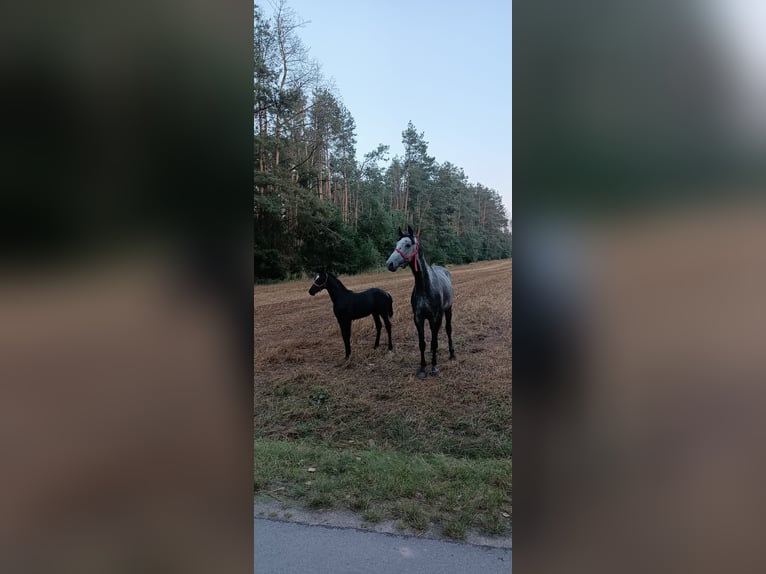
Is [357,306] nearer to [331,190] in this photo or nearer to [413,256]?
[413,256]

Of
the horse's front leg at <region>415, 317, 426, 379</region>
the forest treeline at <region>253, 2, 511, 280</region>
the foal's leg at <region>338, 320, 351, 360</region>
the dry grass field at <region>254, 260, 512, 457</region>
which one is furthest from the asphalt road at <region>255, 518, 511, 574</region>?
the forest treeline at <region>253, 2, 511, 280</region>

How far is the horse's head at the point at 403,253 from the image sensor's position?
15.5ft

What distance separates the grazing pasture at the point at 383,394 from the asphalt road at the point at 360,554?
69 cm

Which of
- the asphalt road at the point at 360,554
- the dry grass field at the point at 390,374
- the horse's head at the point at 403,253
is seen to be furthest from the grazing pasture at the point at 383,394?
the asphalt road at the point at 360,554

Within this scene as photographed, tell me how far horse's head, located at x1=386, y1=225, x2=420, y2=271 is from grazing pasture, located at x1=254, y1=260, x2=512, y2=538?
0.16m

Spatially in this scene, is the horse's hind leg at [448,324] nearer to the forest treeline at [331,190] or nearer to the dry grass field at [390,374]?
the dry grass field at [390,374]

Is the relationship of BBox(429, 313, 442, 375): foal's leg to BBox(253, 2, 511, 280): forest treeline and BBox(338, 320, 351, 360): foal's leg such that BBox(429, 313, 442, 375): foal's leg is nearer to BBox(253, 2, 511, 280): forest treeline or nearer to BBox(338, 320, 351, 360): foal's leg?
BBox(253, 2, 511, 280): forest treeline

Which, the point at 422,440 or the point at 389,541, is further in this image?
the point at 422,440

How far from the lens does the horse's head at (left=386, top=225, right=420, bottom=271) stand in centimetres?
472
